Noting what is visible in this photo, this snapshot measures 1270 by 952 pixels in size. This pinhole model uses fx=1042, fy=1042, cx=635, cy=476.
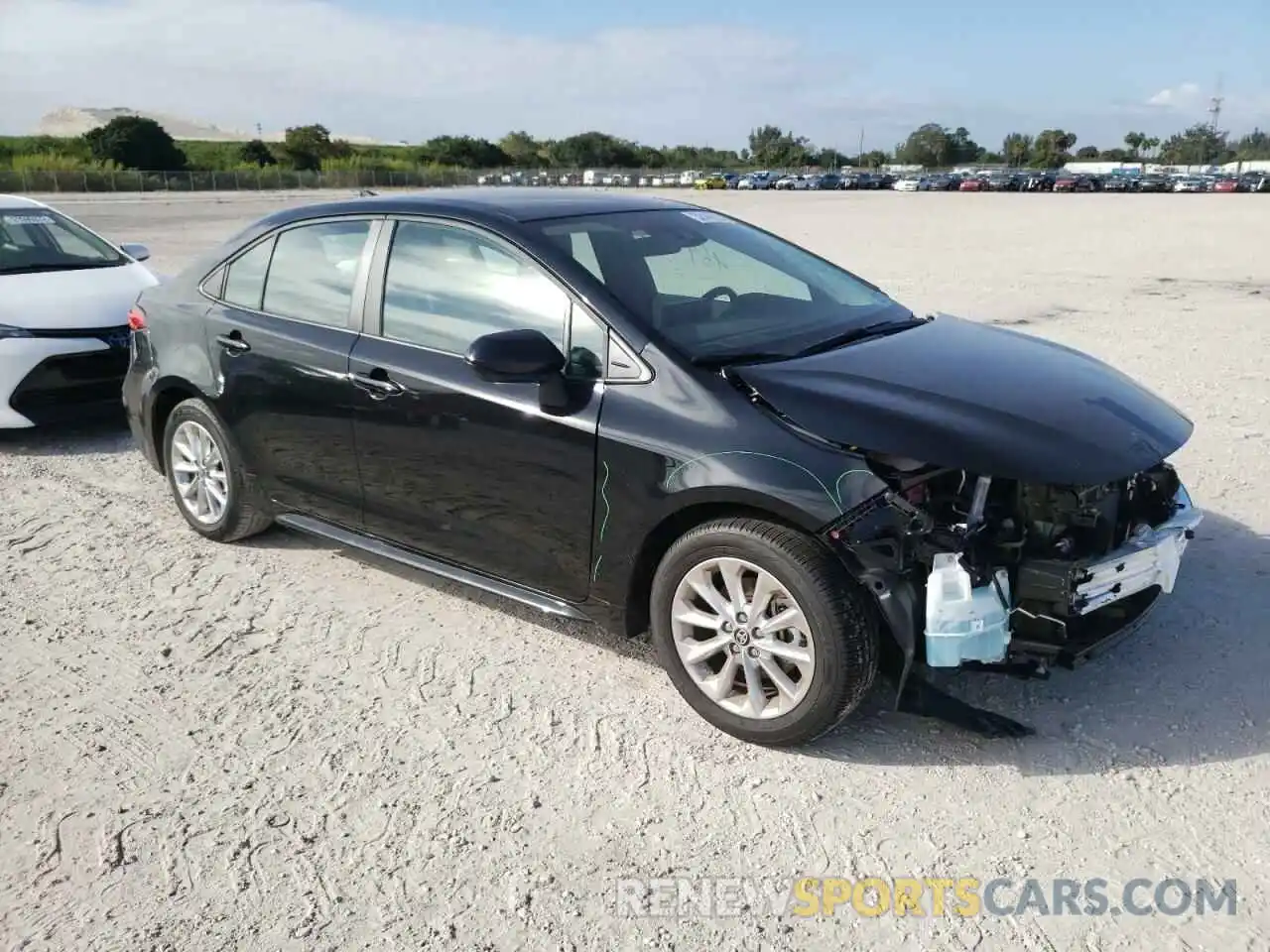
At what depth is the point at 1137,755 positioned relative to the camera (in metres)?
3.31

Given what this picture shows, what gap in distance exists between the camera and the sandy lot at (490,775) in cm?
270

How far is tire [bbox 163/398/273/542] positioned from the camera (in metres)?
4.92

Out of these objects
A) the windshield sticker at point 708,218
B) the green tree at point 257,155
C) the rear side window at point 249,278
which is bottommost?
the rear side window at point 249,278

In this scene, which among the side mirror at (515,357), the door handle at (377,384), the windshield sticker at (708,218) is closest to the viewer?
the side mirror at (515,357)

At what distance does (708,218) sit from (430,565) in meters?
2.00


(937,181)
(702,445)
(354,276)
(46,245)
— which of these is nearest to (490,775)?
(702,445)

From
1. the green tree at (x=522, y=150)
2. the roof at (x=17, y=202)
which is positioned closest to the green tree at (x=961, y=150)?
the green tree at (x=522, y=150)

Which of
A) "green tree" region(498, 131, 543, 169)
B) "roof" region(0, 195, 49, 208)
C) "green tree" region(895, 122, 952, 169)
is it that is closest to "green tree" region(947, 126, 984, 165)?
"green tree" region(895, 122, 952, 169)

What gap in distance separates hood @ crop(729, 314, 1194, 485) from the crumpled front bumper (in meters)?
0.29

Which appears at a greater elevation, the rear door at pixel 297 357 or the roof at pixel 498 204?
the roof at pixel 498 204

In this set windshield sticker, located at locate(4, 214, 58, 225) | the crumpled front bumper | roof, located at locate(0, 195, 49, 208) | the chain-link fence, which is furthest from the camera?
the chain-link fence

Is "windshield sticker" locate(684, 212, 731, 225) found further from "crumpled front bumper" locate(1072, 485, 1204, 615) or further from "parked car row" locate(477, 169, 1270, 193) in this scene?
"parked car row" locate(477, 169, 1270, 193)

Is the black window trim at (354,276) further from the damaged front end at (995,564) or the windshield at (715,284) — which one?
the damaged front end at (995,564)

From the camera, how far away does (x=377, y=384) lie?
4113 millimetres
